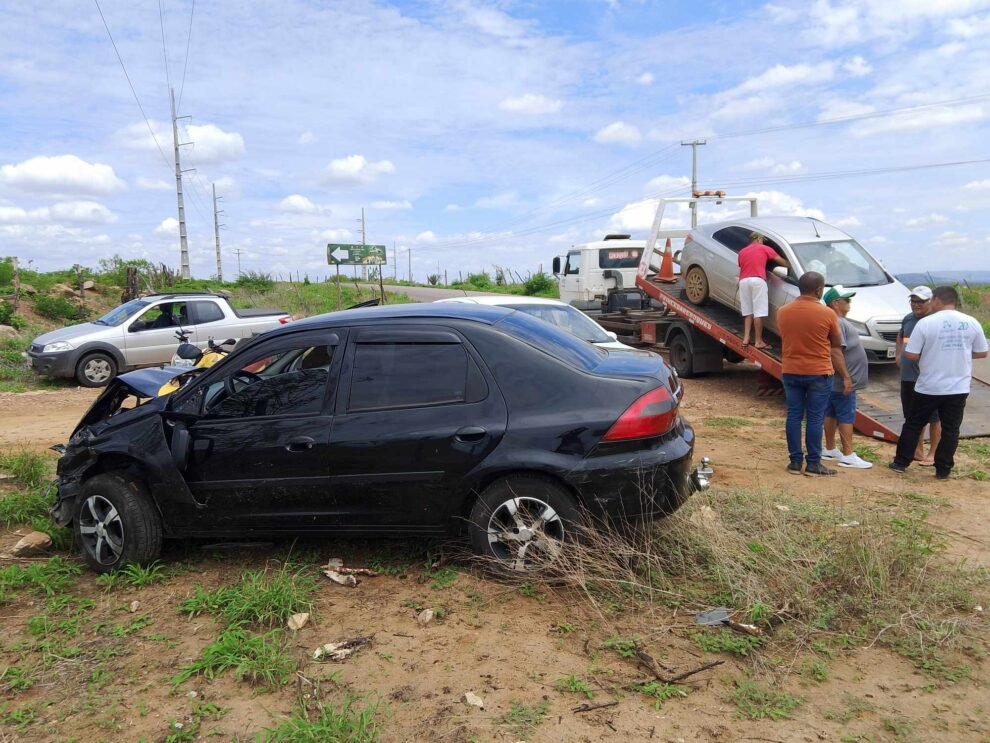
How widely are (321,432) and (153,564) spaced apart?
55.5 inches

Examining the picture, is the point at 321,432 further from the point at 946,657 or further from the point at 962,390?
the point at 962,390

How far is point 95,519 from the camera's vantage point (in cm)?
463

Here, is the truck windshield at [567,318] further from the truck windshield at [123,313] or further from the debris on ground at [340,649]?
the truck windshield at [123,313]

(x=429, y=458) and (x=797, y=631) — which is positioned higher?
(x=429, y=458)

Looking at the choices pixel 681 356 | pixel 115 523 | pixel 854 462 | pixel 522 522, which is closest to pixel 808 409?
pixel 854 462

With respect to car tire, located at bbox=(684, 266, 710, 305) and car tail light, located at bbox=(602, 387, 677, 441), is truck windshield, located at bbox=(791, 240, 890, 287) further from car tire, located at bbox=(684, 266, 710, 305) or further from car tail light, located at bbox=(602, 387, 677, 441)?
car tail light, located at bbox=(602, 387, 677, 441)

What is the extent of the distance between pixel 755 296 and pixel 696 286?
1906mm

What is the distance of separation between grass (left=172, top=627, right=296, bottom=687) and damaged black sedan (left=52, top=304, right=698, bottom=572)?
852 millimetres

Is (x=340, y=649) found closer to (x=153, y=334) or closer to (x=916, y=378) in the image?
(x=916, y=378)

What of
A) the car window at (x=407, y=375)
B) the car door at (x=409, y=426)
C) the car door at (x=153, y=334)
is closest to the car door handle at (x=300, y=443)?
the car door at (x=409, y=426)

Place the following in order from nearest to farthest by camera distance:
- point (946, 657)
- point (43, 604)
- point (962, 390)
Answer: point (946, 657) → point (43, 604) → point (962, 390)

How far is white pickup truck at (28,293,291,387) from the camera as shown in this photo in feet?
41.8

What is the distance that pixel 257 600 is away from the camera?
12.9 ft

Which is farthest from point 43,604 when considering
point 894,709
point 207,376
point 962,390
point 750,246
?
point 750,246
